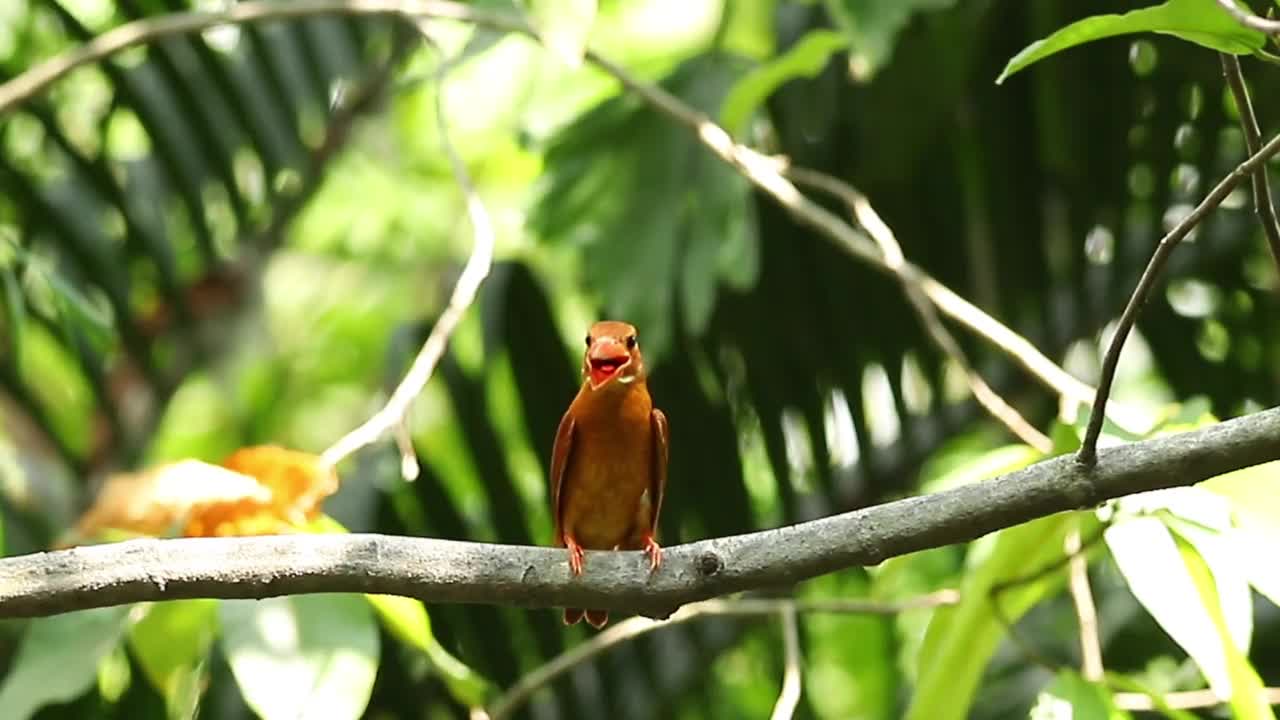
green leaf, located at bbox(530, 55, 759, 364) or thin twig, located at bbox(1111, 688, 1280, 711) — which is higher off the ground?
green leaf, located at bbox(530, 55, 759, 364)

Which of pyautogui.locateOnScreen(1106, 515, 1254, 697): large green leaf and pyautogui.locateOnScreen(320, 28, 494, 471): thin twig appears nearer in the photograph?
pyautogui.locateOnScreen(1106, 515, 1254, 697): large green leaf

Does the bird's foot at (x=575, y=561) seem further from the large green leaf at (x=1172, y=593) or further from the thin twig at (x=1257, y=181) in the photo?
the thin twig at (x=1257, y=181)

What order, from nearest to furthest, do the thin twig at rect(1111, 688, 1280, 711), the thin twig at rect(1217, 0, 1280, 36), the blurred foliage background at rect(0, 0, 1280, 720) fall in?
→ the thin twig at rect(1217, 0, 1280, 36) → the thin twig at rect(1111, 688, 1280, 711) → the blurred foliage background at rect(0, 0, 1280, 720)

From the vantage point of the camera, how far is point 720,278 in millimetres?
3934

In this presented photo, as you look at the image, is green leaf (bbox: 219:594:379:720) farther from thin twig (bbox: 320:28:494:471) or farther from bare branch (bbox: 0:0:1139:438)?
bare branch (bbox: 0:0:1139:438)

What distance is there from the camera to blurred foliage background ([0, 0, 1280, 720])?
355 cm

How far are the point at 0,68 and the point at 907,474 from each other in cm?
257

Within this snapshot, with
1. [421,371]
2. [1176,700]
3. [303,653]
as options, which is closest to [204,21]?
[421,371]

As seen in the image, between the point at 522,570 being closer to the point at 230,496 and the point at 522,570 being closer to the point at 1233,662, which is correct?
the point at 230,496

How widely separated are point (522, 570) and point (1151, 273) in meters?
0.84

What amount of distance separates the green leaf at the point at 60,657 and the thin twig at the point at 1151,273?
1401mm

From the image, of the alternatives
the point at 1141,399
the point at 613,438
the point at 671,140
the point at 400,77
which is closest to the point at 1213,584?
the point at 613,438

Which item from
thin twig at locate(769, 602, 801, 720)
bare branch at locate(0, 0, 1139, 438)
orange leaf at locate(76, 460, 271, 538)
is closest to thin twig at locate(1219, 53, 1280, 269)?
bare branch at locate(0, 0, 1139, 438)

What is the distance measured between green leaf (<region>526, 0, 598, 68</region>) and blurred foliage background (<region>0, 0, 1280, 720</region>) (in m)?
0.66
